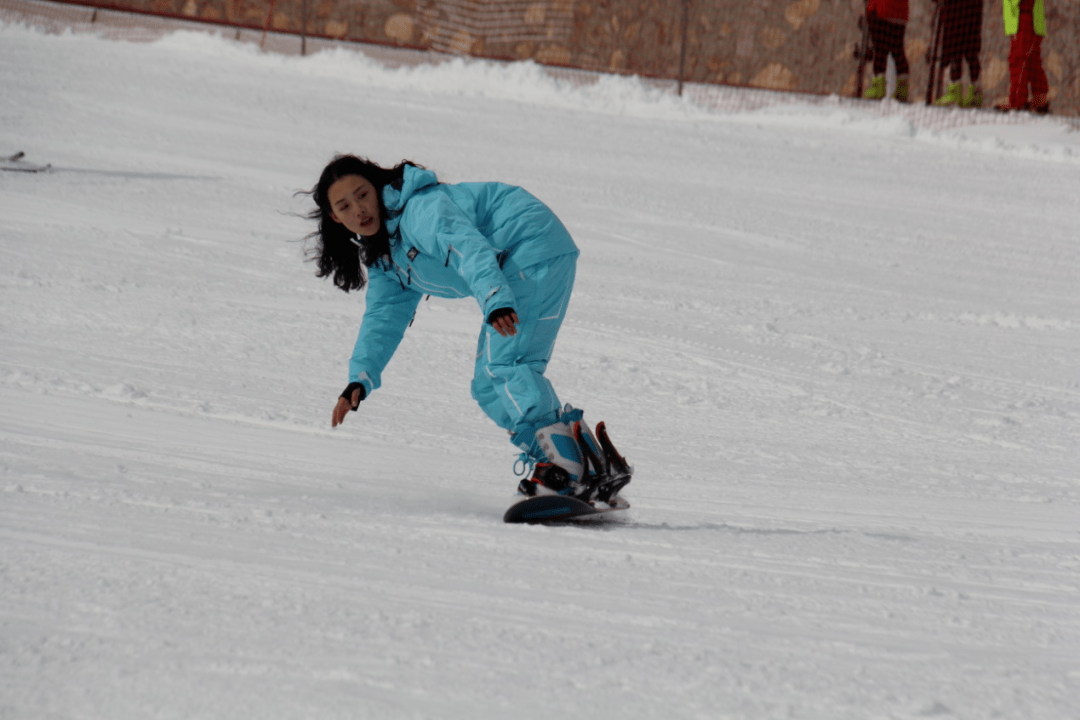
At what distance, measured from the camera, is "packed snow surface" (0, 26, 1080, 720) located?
6.66 ft

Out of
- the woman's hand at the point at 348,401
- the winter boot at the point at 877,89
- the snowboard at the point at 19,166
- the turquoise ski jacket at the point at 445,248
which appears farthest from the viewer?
the winter boot at the point at 877,89

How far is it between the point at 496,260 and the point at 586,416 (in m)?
1.87

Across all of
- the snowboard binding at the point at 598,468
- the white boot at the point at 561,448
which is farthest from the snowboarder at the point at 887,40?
the white boot at the point at 561,448

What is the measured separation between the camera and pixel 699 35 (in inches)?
657

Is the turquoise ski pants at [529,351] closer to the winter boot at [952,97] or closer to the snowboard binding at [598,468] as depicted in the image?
the snowboard binding at [598,468]

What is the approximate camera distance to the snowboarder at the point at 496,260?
311 cm

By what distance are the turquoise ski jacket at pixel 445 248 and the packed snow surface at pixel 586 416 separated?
1.75 feet

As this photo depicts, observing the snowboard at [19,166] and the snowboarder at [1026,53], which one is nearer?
the snowboard at [19,166]

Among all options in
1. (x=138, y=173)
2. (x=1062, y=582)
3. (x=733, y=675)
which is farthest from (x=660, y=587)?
(x=138, y=173)

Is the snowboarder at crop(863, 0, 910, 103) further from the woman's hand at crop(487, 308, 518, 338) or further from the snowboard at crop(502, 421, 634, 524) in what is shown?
the woman's hand at crop(487, 308, 518, 338)

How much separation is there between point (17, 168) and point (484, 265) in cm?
655

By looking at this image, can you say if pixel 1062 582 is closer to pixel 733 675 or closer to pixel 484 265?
pixel 733 675

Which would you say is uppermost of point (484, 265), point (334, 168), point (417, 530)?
point (334, 168)

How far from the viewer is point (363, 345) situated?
11.1 ft
